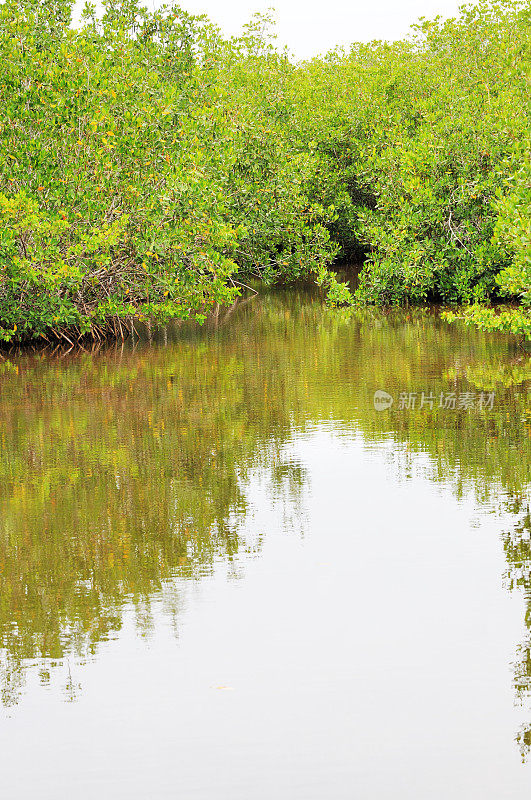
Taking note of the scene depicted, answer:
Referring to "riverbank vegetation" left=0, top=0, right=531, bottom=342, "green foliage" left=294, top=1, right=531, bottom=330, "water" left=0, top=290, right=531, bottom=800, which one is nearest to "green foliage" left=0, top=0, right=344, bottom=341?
"riverbank vegetation" left=0, top=0, right=531, bottom=342

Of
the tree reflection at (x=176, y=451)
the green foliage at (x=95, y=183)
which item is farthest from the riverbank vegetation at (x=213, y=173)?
the tree reflection at (x=176, y=451)

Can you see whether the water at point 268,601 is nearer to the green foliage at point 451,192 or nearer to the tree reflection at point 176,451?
the tree reflection at point 176,451

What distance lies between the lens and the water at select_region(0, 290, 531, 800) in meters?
4.29

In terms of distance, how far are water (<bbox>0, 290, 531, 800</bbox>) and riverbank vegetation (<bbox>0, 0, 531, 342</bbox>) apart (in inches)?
213

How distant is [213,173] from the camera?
24.1 meters

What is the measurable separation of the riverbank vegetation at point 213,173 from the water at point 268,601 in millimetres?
5400

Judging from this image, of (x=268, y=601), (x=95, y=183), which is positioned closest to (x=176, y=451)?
(x=268, y=601)

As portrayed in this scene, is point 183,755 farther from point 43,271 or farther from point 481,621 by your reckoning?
point 43,271

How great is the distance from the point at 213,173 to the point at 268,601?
1926 centimetres

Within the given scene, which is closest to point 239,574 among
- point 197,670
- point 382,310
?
point 197,670

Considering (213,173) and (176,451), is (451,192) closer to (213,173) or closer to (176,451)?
(213,173)

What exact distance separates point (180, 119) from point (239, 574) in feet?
51.7

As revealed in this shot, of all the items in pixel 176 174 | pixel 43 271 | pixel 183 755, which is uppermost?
pixel 176 174

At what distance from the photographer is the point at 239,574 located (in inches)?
255
